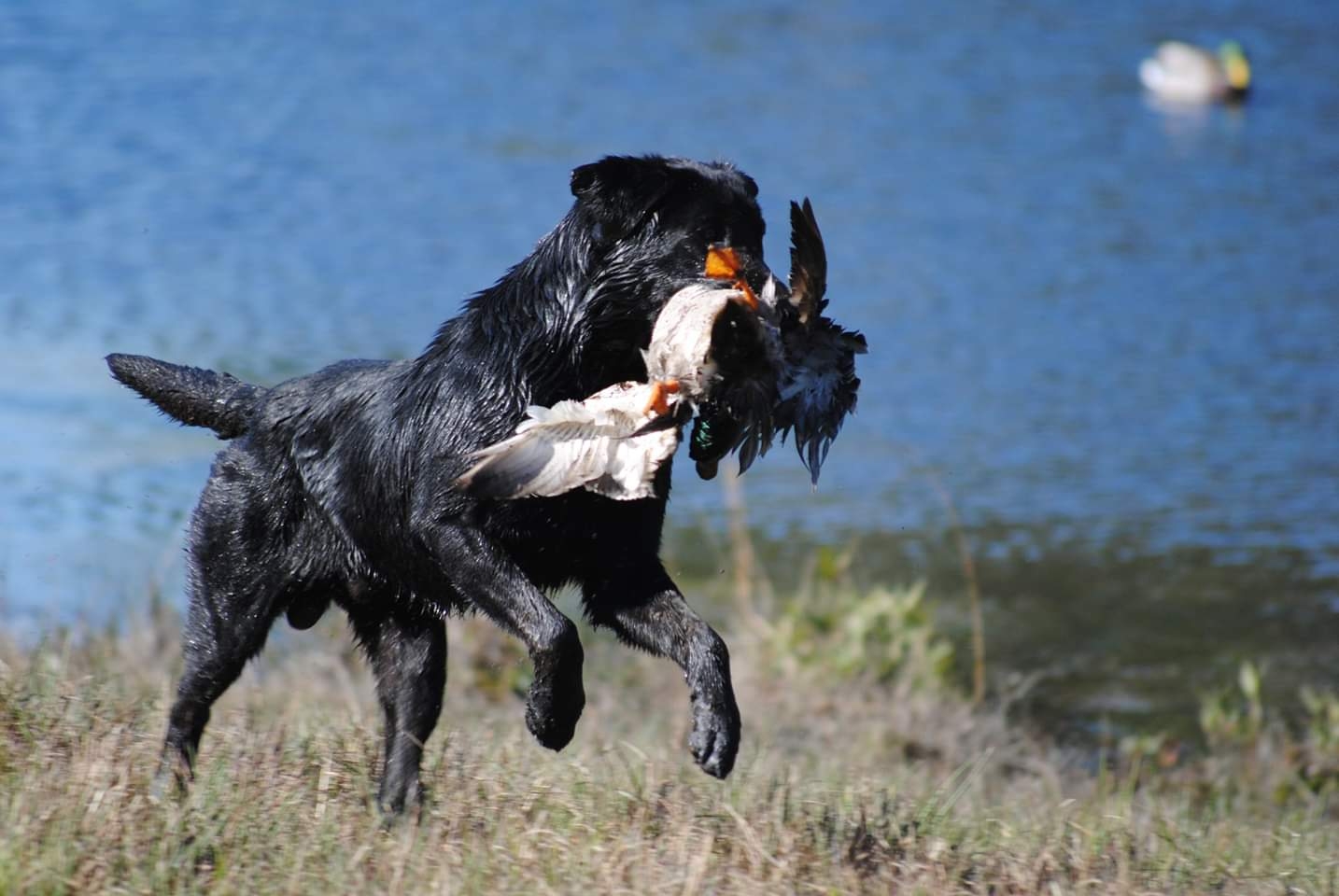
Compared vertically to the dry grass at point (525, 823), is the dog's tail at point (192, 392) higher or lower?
higher

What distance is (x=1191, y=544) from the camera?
388 inches

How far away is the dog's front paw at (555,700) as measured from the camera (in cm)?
420

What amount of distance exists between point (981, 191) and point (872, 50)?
5.07m

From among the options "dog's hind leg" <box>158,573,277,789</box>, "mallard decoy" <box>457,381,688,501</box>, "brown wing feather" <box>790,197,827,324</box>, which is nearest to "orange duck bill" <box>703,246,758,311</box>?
"brown wing feather" <box>790,197,827,324</box>

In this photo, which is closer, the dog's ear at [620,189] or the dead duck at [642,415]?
the dead duck at [642,415]

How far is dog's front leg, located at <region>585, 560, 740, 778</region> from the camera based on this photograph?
13.5 ft

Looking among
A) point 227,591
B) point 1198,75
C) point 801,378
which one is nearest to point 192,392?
point 227,591

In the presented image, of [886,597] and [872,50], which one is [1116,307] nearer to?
[886,597]

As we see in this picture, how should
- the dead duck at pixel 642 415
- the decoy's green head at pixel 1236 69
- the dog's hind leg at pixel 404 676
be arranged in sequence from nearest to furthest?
1. the dead duck at pixel 642 415
2. the dog's hind leg at pixel 404 676
3. the decoy's green head at pixel 1236 69

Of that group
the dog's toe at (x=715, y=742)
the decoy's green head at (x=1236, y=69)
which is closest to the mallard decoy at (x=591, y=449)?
the dog's toe at (x=715, y=742)

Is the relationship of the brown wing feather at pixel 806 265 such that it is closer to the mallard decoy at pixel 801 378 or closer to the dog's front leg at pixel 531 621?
the mallard decoy at pixel 801 378

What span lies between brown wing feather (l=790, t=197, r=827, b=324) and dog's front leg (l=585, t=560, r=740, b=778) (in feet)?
2.70

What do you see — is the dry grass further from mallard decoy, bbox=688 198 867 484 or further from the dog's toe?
mallard decoy, bbox=688 198 867 484

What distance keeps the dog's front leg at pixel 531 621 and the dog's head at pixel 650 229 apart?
0.65 m
